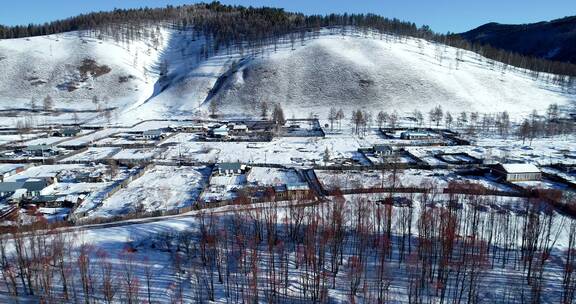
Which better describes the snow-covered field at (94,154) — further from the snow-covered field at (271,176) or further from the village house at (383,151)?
the village house at (383,151)

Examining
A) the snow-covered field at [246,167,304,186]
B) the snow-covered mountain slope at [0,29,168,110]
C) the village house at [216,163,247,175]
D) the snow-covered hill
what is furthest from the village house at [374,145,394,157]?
the snow-covered mountain slope at [0,29,168,110]

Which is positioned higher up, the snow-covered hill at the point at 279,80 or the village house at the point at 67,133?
the snow-covered hill at the point at 279,80

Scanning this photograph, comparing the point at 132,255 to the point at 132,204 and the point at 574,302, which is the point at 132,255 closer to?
the point at 132,204

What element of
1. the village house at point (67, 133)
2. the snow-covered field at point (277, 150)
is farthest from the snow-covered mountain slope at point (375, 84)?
the village house at point (67, 133)

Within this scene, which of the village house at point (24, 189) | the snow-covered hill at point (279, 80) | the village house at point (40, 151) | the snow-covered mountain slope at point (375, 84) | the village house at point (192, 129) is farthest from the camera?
the snow-covered hill at point (279, 80)

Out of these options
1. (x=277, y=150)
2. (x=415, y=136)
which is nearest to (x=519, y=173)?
(x=415, y=136)

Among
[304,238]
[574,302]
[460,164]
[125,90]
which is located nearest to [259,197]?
[304,238]

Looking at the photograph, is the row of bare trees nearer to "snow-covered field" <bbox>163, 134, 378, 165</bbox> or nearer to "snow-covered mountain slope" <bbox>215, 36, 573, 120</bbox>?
"snow-covered field" <bbox>163, 134, 378, 165</bbox>
